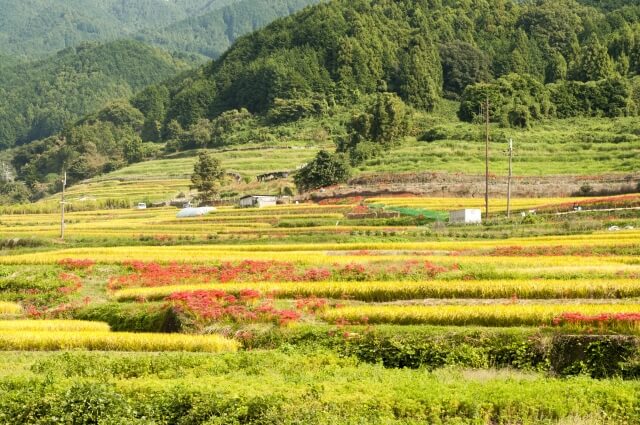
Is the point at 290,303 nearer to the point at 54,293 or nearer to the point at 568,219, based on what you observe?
the point at 54,293

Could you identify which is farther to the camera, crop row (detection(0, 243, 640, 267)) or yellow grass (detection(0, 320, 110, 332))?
crop row (detection(0, 243, 640, 267))

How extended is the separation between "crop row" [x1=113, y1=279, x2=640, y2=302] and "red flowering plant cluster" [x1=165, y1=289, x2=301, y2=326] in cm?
133

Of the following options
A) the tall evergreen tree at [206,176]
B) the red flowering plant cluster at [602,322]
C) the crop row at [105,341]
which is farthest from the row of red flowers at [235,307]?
the tall evergreen tree at [206,176]

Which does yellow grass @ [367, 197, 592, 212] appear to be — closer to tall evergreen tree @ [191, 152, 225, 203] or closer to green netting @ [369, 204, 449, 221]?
green netting @ [369, 204, 449, 221]

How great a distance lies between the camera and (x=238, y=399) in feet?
54.0

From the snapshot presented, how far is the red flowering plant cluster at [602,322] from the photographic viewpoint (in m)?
21.1

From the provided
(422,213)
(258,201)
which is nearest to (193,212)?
(258,201)

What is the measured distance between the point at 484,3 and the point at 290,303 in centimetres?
17518

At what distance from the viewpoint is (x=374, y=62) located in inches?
6693

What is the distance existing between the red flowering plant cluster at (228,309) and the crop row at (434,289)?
1329mm

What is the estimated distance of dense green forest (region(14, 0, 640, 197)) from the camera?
512ft

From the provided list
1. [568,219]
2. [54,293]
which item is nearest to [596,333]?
[54,293]

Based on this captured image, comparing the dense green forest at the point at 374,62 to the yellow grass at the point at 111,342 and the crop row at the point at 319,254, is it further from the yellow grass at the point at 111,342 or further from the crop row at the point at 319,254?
the yellow grass at the point at 111,342

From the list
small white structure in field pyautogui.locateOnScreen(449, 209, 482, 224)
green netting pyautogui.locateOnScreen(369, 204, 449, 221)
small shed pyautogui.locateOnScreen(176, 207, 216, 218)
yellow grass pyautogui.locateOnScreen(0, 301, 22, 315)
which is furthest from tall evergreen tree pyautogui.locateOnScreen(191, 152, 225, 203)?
yellow grass pyautogui.locateOnScreen(0, 301, 22, 315)
